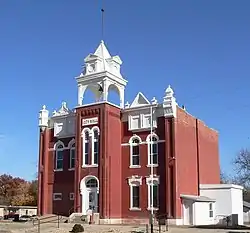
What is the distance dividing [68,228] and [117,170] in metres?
9.13

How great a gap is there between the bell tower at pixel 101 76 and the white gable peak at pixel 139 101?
1769 mm

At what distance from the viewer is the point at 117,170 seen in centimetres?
4500

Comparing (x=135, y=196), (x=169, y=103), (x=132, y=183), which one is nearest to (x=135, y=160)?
(x=132, y=183)

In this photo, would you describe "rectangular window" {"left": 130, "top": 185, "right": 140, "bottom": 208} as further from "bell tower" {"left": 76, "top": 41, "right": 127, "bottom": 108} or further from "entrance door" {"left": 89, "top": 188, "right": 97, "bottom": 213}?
"bell tower" {"left": 76, "top": 41, "right": 127, "bottom": 108}

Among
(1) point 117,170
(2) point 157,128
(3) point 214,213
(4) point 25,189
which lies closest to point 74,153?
(1) point 117,170

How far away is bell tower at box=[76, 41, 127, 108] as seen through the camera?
46.1 meters

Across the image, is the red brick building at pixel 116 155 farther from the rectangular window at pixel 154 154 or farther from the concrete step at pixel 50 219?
the concrete step at pixel 50 219

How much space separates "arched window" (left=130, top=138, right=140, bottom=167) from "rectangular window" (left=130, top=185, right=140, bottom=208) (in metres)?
2.21

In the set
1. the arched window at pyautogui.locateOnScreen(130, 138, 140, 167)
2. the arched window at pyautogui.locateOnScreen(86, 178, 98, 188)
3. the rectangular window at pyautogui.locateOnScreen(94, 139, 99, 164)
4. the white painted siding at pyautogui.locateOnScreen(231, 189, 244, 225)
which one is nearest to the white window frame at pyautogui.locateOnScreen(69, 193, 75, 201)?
the arched window at pyautogui.locateOnScreen(86, 178, 98, 188)

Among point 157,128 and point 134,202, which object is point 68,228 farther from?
point 157,128

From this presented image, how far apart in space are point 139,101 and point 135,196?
9286 mm

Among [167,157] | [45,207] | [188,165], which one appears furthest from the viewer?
[45,207]

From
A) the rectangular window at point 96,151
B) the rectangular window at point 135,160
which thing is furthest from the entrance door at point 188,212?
the rectangular window at point 96,151

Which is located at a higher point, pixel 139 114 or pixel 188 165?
pixel 139 114
